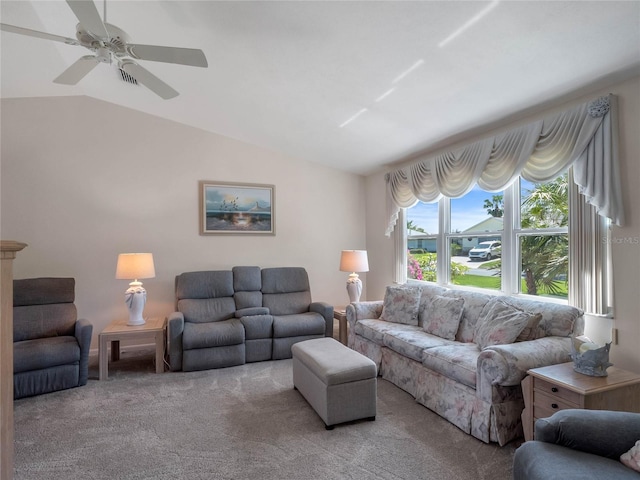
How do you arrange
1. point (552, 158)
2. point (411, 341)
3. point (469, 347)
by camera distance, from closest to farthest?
point (552, 158)
point (469, 347)
point (411, 341)

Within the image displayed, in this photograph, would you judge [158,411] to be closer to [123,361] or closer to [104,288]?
[123,361]

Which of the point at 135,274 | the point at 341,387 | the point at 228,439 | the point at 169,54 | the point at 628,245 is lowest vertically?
the point at 228,439

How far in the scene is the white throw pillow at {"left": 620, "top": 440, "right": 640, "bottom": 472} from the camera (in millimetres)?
1359

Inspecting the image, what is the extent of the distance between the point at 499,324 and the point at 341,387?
4.27 feet

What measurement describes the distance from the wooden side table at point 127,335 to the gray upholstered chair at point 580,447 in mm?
3357

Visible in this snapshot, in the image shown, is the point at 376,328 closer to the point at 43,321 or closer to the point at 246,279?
the point at 246,279

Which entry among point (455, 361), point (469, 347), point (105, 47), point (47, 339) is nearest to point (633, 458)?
point (455, 361)

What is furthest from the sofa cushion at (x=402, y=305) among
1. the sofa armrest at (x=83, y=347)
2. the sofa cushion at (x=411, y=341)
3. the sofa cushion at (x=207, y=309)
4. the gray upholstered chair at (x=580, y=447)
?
the sofa armrest at (x=83, y=347)

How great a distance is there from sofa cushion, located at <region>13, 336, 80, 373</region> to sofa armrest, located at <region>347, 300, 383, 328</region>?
2.77 meters

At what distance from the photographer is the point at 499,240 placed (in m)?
3.38

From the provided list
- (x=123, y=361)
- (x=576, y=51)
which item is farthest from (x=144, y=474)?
(x=576, y=51)

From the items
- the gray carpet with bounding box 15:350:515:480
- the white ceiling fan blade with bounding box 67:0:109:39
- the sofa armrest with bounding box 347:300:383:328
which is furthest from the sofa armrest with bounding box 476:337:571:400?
the white ceiling fan blade with bounding box 67:0:109:39

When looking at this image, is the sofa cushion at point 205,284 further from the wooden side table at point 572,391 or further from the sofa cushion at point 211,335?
the wooden side table at point 572,391

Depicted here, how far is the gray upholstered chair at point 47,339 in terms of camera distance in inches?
118
